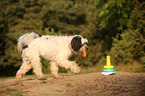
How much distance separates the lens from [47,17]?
3189cm

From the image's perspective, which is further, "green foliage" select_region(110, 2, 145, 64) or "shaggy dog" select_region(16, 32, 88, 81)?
"green foliage" select_region(110, 2, 145, 64)

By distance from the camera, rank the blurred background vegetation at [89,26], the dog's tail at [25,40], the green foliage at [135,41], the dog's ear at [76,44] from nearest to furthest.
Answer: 1. the dog's ear at [76,44]
2. the dog's tail at [25,40]
3. the green foliage at [135,41]
4. the blurred background vegetation at [89,26]

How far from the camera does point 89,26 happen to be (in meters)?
24.7

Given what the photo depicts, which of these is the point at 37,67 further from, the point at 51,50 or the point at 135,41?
the point at 135,41

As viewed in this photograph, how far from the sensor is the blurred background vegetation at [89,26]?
40.8 feet

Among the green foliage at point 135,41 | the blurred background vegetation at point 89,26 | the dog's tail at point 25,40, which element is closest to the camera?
the dog's tail at point 25,40

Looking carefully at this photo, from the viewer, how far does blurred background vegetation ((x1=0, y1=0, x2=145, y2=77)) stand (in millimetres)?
12451

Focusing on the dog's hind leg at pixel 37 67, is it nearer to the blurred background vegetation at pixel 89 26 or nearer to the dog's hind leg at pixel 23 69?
the dog's hind leg at pixel 23 69

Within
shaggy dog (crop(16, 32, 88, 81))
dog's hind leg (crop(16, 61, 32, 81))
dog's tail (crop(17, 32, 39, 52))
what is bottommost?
dog's hind leg (crop(16, 61, 32, 81))

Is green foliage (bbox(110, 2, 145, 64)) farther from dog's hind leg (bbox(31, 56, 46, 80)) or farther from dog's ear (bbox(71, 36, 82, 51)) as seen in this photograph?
dog's hind leg (bbox(31, 56, 46, 80))

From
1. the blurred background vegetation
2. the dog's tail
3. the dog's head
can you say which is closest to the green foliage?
the blurred background vegetation

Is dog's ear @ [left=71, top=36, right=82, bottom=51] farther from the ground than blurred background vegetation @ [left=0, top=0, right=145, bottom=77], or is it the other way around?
blurred background vegetation @ [left=0, top=0, right=145, bottom=77]

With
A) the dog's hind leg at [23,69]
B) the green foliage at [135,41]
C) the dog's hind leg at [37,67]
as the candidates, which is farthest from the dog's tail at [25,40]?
the green foliage at [135,41]

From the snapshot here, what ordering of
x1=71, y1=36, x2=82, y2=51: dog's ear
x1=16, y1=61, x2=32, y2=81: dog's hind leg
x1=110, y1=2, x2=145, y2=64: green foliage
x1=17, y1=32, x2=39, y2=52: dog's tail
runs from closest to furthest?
x1=71, y1=36, x2=82, y2=51: dog's ear → x1=16, y1=61, x2=32, y2=81: dog's hind leg → x1=17, y1=32, x2=39, y2=52: dog's tail → x1=110, y1=2, x2=145, y2=64: green foliage
